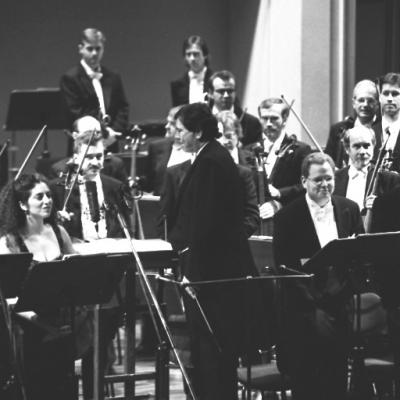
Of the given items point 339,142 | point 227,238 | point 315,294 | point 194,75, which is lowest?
point 315,294

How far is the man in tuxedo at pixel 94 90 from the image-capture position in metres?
8.29

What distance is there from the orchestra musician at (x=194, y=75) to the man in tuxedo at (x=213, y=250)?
279 cm

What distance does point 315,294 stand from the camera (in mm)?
5766

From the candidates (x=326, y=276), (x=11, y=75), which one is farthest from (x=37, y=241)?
(x=11, y=75)

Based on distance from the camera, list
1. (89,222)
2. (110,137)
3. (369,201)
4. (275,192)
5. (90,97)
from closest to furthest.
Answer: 1. (369,201)
2. (89,222)
3. (275,192)
4. (110,137)
5. (90,97)

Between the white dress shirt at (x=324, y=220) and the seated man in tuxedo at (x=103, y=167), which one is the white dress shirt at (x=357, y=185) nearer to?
the white dress shirt at (x=324, y=220)

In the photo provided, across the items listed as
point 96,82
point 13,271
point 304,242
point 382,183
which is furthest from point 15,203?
point 96,82

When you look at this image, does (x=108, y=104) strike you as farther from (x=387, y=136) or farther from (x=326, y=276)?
(x=326, y=276)

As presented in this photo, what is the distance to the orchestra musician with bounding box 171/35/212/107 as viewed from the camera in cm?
839

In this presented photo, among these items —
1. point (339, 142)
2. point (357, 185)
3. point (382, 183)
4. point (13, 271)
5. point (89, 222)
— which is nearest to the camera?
point (13, 271)

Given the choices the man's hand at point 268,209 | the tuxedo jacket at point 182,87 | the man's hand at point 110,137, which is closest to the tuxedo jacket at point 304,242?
the man's hand at point 268,209

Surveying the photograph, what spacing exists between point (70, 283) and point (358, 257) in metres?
1.25

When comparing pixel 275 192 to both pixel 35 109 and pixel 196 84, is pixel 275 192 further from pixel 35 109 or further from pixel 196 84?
pixel 35 109

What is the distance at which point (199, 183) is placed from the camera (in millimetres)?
5535
